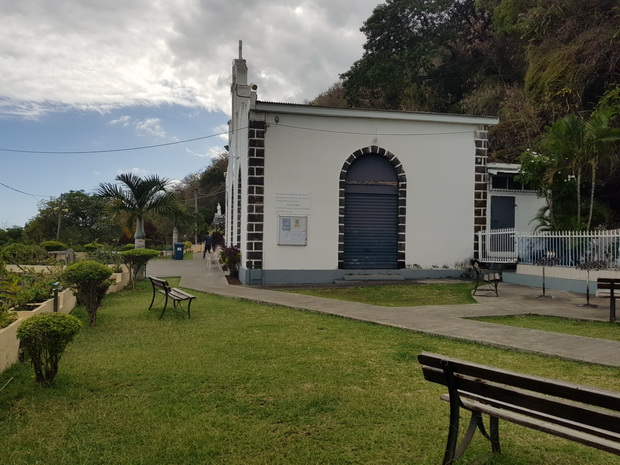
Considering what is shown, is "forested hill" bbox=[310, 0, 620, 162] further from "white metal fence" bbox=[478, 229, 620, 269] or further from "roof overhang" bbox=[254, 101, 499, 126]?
"white metal fence" bbox=[478, 229, 620, 269]

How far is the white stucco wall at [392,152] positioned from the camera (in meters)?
14.8

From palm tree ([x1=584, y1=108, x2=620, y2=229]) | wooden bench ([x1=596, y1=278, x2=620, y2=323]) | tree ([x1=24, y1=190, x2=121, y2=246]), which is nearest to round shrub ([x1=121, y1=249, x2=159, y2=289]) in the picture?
wooden bench ([x1=596, y1=278, x2=620, y2=323])

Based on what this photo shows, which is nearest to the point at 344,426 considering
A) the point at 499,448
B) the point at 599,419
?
the point at 499,448

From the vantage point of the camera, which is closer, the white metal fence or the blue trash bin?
the white metal fence

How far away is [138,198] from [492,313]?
1317 centimetres

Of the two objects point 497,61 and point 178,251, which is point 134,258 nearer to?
point 178,251

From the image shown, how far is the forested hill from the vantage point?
16844 mm

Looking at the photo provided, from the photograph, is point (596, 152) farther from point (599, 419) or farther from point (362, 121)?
point (599, 419)

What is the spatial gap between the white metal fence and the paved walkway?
93 cm

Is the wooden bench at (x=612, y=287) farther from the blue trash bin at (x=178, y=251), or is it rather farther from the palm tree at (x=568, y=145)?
the blue trash bin at (x=178, y=251)

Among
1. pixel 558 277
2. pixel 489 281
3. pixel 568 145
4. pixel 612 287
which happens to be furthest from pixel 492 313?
pixel 568 145

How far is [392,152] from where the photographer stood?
15742 millimetres

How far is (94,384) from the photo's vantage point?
482cm

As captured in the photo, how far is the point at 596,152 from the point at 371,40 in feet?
70.4
